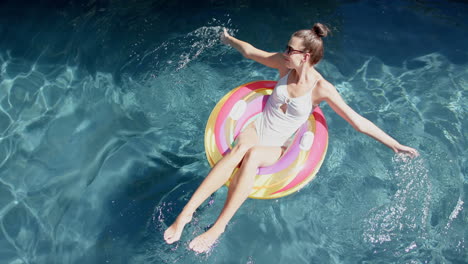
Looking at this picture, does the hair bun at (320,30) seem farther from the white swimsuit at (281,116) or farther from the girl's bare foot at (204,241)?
the girl's bare foot at (204,241)

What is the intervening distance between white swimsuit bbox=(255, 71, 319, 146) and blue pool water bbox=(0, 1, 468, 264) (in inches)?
32.6

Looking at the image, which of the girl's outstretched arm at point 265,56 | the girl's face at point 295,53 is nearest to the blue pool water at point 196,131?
the girl's outstretched arm at point 265,56

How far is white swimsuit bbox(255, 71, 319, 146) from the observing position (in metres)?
3.29

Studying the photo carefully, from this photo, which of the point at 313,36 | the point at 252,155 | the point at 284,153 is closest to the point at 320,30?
the point at 313,36

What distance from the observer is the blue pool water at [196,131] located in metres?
3.78

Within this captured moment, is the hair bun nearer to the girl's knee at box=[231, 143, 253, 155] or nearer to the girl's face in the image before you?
the girl's face

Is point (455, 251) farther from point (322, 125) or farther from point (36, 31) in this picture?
point (36, 31)

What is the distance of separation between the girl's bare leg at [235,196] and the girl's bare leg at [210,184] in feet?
0.21

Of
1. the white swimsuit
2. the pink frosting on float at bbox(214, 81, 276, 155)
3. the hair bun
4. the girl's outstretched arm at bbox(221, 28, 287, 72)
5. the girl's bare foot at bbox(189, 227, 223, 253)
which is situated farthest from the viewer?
the pink frosting on float at bbox(214, 81, 276, 155)

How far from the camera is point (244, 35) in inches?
202

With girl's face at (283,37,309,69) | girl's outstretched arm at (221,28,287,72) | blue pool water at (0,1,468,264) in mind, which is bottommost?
blue pool water at (0,1,468,264)

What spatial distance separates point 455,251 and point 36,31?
5.06m

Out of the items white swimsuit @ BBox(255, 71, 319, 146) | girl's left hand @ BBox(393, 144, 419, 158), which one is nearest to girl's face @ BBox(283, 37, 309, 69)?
white swimsuit @ BBox(255, 71, 319, 146)

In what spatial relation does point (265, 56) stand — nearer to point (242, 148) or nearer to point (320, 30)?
point (320, 30)
